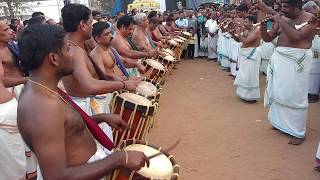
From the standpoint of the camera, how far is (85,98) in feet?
12.3

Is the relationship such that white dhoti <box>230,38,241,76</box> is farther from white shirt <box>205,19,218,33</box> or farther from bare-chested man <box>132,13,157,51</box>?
bare-chested man <box>132,13,157,51</box>

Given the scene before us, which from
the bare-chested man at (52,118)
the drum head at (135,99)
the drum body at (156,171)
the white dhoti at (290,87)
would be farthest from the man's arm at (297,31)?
the bare-chested man at (52,118)

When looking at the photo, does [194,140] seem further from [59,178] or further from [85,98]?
[59,178]

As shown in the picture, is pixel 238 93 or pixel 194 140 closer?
pixel 194 140

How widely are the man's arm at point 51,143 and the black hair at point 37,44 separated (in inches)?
8.9

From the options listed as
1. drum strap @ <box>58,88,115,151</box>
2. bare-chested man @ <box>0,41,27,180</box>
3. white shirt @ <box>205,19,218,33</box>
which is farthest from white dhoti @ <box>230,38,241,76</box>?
drum strap @ <box>58,88,115,151</box>

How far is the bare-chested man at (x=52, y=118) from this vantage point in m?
1.90

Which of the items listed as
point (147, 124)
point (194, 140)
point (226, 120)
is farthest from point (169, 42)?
point (147, 124)

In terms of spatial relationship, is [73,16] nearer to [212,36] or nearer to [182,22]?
[212,36]

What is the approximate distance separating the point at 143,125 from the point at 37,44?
6.10 ft

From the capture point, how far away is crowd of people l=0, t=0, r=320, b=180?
1977 millimetres

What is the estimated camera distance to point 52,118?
1.94 meters

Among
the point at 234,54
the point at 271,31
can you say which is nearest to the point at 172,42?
the point at 234,54

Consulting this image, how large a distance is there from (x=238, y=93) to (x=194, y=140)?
9.62 feet
